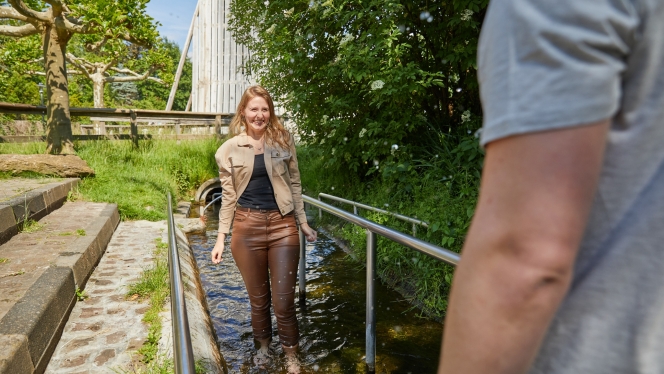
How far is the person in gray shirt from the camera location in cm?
43

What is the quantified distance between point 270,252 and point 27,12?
8.41 meters

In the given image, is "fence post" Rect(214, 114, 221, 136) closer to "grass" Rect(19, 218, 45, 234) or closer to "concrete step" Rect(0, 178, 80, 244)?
"concrete step" Rect(0, 178, 80, 244)

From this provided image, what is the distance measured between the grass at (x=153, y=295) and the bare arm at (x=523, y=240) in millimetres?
2637

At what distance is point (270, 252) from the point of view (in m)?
3.12

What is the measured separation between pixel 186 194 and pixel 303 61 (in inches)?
203

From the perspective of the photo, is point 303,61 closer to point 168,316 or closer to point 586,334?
point 168,316

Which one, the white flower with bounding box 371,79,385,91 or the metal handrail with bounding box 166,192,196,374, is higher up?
the white flower with bounding box 371,79,385,91

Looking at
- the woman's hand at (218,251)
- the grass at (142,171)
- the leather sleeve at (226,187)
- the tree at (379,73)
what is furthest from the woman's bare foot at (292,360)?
the grass at (142,171)

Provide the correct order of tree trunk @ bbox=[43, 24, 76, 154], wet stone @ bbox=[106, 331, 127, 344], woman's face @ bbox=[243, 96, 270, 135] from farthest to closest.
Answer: tree trunk @ bbox=[43, 24, 76, 154] < woman's face @ bbox=[243, 96, 270, 135] < wet stone @ bbox=[106, 331, 127, 344]

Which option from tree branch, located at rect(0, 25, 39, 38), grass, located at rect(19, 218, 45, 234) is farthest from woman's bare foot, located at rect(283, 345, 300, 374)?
tree branch, located at rect(0, 25, 39, 38)

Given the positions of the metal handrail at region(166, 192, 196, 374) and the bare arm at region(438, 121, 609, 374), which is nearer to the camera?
the bare arm at region(438, 121, 609, 374)

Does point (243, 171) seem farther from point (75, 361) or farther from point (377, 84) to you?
point (377, 84)

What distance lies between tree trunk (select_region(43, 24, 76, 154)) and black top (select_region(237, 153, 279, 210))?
7.94 m

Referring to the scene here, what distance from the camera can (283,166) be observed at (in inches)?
123
